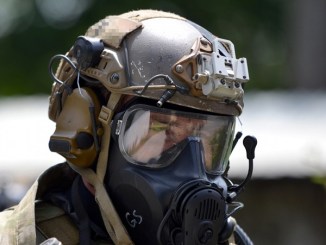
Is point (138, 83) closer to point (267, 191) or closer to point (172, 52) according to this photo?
point (172, 52)

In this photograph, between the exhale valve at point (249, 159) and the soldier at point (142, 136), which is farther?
the exhale valve at point (249, 159)

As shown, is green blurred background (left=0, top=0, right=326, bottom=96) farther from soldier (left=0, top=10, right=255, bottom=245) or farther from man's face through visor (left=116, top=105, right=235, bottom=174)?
man's face through visor (left=116, top=105, right=235, bottom=174)

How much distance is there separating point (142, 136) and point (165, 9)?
16700 millimetres

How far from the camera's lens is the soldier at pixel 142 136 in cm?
491

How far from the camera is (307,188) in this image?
9516 millimetres

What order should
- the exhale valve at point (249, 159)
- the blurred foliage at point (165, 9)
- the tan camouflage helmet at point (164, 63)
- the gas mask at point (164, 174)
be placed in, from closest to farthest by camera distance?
1. the gas mask at point (164, 174)
2. the tan camouflage helmet at point (164, 63)
3. the exhale valve at point (249, 159)
4. the blurred foliage at point (165, 9)

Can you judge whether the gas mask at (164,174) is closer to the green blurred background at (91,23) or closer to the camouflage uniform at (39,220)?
the camouflage uniform at (39,220)

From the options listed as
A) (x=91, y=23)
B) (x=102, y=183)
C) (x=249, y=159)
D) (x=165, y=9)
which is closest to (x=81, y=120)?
(x=102, y=183)

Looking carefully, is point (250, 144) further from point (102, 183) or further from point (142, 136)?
point (102, 183)

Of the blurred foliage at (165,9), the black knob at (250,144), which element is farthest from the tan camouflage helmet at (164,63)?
the blurred foliage at (165,9)

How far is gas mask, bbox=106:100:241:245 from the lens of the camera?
4859 millimetres

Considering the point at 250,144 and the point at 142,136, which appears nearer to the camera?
the point at 142,136

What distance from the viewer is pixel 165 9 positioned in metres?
21.6

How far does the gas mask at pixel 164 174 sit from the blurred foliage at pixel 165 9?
16458 millimetres
